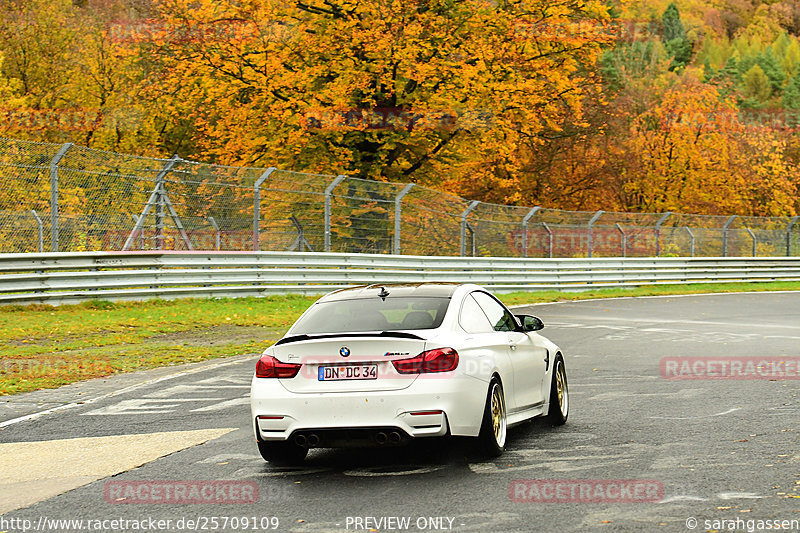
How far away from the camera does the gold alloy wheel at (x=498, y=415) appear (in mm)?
7609

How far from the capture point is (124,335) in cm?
1627

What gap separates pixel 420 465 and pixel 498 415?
0.70 meters

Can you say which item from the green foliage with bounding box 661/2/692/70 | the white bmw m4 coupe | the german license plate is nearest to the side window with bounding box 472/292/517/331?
the white bmw m4 coupe

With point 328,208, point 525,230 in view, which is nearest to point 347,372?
point 328,208

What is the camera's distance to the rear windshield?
25.2 ft

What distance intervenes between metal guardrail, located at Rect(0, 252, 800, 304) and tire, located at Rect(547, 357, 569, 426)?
39.8ft

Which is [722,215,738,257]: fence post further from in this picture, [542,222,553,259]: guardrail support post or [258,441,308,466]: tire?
[258,441,308,466]: tire

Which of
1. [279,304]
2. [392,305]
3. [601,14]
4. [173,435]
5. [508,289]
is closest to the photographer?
[392,305]

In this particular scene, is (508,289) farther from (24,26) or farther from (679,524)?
(24,26)

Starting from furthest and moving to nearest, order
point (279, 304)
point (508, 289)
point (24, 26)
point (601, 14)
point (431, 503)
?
point (24, 26) → point (601, 14) → point (508, 289) → point (279, 304) → point (431, 503)

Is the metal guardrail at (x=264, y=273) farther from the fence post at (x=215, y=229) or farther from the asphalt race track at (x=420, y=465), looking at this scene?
the asphalt race track at (x=420, y=465)

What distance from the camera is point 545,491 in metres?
6.40

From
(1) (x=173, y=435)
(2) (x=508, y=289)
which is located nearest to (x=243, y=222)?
(2) (x=508, y=289)

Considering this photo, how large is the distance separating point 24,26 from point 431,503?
5630cm
